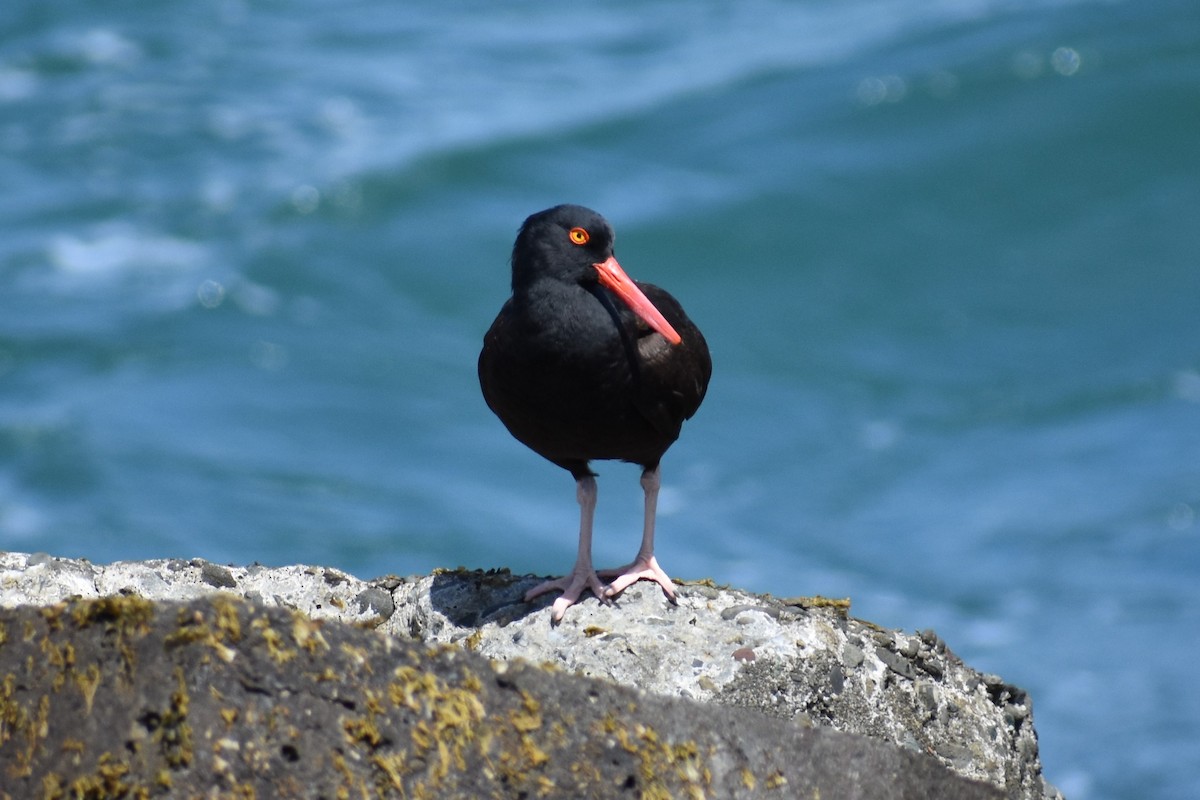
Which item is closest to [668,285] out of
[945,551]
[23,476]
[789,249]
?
[789,249]

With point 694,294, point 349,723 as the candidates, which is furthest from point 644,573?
point 694,294

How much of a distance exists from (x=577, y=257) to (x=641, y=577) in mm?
1305

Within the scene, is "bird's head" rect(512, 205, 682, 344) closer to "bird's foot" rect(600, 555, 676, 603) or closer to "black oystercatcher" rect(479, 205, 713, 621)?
"black oystercatcher" rect(479, 205, 713, 621)

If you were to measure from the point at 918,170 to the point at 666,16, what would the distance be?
19.8 ft

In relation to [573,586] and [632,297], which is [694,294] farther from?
[573,586]

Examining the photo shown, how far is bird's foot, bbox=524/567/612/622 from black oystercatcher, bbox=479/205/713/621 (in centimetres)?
1

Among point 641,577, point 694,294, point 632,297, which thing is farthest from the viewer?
point 694,294

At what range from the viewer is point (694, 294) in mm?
16750

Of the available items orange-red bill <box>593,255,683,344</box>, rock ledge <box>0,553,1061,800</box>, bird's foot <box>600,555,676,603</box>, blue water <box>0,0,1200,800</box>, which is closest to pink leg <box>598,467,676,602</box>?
bird's foot <box>600,555,676,603</box>

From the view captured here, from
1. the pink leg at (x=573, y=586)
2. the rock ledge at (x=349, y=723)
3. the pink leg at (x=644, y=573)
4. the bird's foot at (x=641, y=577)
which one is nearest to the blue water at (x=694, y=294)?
the pink leg at (x=644, y=573)

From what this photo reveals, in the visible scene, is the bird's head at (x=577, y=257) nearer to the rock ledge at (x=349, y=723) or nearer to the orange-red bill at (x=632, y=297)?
the orange-red bill at (x=632, y=297)

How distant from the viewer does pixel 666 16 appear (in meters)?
22.0

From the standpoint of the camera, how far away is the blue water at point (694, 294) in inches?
506

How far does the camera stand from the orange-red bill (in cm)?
571
